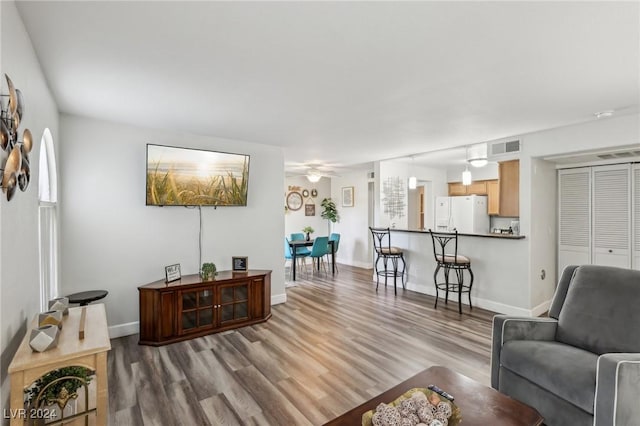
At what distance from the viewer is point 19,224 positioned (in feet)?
5.16

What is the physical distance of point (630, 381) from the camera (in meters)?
1.50

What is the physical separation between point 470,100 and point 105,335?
326 cm

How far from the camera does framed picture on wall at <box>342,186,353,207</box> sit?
25.2 feet

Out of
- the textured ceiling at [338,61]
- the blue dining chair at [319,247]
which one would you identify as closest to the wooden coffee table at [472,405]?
the textured ceiling at [338,61]

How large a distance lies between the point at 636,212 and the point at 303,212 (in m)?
6.04

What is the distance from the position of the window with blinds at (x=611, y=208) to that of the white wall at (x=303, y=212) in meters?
5.54

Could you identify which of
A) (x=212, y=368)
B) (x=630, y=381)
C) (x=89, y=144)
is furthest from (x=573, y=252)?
(x=89, y=144)

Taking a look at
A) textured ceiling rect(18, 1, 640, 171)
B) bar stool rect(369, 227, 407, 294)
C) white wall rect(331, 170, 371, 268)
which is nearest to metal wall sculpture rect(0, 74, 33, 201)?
textured ceiling rect(18, 1, 640, 171)

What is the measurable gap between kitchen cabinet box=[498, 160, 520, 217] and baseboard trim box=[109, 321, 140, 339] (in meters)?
5.17

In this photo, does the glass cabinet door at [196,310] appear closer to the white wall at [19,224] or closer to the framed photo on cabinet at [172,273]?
the framed photo on cabinet at [172,273]

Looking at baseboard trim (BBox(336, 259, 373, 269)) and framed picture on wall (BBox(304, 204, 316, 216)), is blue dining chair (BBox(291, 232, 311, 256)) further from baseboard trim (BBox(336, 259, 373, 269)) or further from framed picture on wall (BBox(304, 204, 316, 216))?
baseboard trim (BBox(336, 259, 373, 269))

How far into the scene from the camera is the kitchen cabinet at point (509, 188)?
4.36 metres

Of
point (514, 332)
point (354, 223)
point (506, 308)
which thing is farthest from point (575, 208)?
point (354, 223)

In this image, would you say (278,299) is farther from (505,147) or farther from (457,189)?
(457,189)
